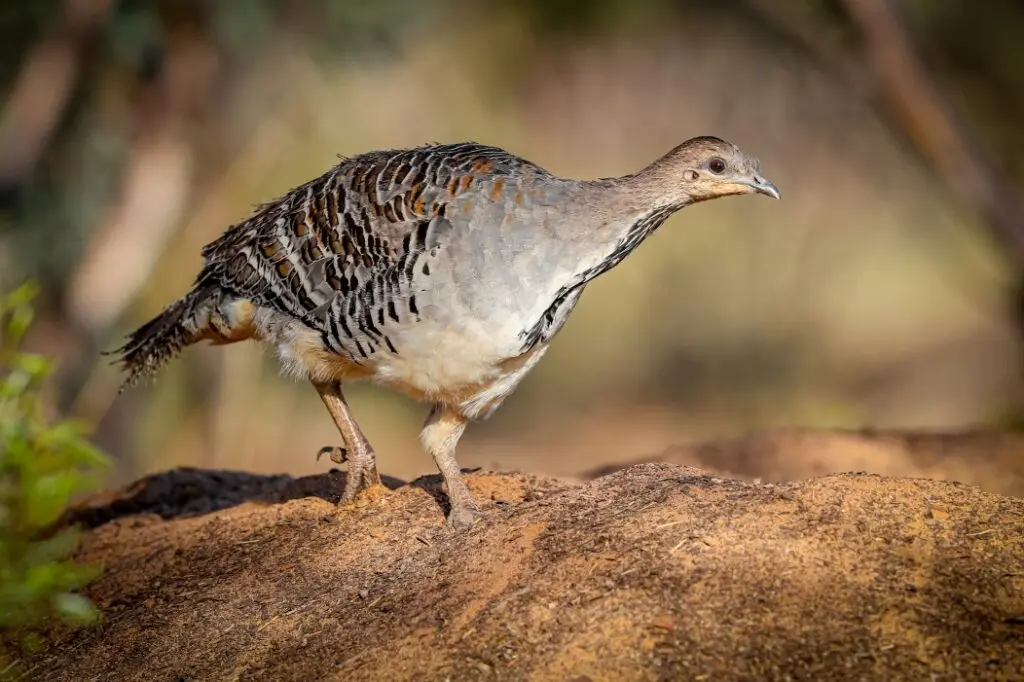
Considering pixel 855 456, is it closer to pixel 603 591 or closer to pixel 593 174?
pixel 603 591

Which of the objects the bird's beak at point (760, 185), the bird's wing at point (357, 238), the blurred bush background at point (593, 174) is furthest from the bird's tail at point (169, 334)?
the blurred bush background at point (593, 174)

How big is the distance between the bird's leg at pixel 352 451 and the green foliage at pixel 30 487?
5.78 feet

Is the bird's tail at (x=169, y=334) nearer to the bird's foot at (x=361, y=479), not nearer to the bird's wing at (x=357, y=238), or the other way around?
the bird's wing at (x=357, y=238)

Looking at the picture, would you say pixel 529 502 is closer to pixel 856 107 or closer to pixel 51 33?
pixel 51 33

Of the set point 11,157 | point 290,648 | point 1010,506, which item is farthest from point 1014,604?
point 11,157

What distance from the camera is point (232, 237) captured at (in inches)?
257

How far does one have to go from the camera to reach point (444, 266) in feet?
17.3

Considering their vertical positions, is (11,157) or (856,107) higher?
(856,107)

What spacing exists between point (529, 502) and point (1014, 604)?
6.81 ft

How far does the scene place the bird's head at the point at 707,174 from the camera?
5242 millimetres

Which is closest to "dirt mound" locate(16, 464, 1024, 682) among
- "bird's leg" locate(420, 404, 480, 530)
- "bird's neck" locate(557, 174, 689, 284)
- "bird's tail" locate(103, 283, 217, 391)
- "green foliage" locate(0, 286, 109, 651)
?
"bird's leg" locate(420, 404, 480, 530)

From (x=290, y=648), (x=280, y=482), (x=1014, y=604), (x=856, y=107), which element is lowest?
(x=290, y=648)

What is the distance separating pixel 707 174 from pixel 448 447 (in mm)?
1750

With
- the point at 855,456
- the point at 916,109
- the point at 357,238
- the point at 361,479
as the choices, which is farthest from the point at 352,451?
the point at 916,109
